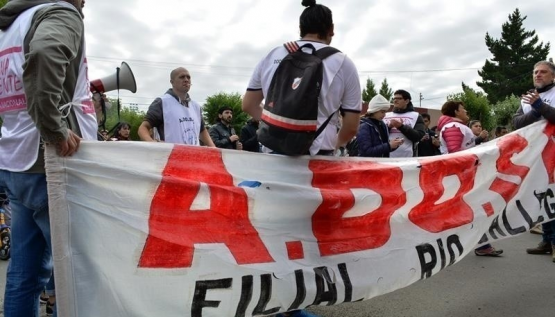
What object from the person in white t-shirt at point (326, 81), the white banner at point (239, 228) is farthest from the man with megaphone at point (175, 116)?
the white banner at point (239, 228)

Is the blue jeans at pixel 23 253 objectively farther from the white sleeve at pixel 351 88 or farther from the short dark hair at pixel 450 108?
the short dark hair at pixel 450 108

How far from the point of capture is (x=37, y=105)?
1.88m

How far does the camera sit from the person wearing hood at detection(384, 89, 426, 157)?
202 inches

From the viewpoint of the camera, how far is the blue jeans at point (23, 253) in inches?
86.4

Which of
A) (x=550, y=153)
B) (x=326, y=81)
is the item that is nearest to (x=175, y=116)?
(x=326, y=81)

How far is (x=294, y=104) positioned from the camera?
2355 mm

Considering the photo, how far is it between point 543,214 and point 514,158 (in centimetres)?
59

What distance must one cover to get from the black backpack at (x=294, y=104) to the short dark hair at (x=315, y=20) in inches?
8.0

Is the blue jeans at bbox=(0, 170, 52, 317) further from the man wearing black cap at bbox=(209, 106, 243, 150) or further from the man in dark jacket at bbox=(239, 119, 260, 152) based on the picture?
the man wearing black cap at bbox=(209, 106, 243, 150)

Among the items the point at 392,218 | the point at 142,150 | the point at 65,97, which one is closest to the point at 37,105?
the point at 65,97

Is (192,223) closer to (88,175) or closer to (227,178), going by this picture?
(227,178)

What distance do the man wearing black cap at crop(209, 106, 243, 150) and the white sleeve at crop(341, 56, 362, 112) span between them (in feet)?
16.4

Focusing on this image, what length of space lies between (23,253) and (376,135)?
3.54 metres

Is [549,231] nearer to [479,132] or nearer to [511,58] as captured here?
[479,132]
